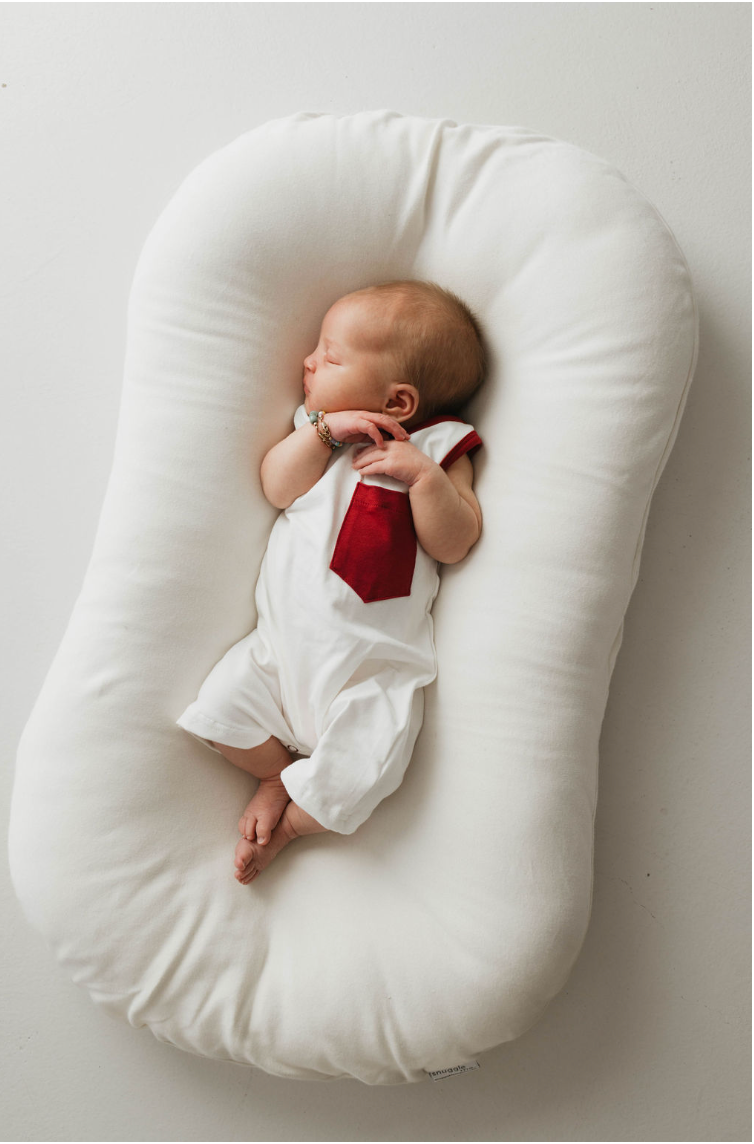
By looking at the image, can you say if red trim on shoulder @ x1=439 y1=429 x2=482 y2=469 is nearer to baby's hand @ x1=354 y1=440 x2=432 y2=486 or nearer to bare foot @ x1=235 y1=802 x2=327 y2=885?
baby's hand @ x1=354 y1=440 x2=432 y2=486

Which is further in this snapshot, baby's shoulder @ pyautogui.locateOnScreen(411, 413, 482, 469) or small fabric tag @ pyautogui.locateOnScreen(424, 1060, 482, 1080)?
baby's shoulder @ pyautogui.locateOnScreen(411, 413, 482, 469)

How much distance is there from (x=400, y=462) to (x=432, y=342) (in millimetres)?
205

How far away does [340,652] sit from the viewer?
1265mm

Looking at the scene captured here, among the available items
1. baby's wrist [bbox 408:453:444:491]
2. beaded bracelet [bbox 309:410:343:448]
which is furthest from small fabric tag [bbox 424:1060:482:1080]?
beaded bracelet [bbox 309:410:343:448]

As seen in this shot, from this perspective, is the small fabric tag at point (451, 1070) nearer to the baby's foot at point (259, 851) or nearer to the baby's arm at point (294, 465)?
the baby's foot at point (259, 851)

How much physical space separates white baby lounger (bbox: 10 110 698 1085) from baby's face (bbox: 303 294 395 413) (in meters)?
0.08

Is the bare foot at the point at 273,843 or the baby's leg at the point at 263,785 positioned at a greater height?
the baby's leg at the point at 263,785

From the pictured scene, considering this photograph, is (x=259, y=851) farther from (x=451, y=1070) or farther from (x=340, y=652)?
(x=451, y=1070)

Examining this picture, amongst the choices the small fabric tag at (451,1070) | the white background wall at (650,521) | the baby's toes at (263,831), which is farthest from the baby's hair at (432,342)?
the small fabric tag at (451,1070)

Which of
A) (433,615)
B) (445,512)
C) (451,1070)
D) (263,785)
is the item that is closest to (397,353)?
(445,512)

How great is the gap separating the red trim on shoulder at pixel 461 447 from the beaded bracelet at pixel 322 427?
19 cm

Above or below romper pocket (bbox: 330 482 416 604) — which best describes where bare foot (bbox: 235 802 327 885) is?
below

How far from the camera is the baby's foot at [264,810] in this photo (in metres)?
1.28

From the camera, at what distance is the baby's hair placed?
1283 mm
